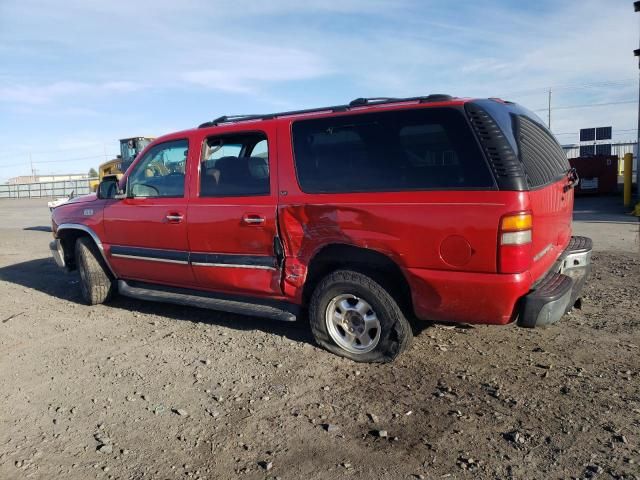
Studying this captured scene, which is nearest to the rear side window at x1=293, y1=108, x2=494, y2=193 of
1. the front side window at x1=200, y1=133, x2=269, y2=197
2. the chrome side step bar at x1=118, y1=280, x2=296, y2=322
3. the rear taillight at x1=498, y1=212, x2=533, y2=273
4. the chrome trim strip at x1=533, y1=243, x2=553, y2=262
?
the rear taillight at x1=498, y1=212, x2=533, y2=273

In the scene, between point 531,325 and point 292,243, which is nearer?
point 531,325

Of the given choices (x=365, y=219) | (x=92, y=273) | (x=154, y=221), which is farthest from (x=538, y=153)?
(x=92, y=273)

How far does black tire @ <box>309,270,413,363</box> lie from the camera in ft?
13.1

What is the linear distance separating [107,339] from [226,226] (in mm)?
1625

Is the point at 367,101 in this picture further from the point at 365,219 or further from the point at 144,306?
the point at 144,306

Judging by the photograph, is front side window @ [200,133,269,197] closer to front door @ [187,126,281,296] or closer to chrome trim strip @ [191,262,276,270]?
front door @ [187,126,281,296]

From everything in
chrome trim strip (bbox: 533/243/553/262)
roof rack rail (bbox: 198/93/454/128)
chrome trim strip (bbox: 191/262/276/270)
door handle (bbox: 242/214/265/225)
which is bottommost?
chrome trim strip (bbox: 191/262/276/270)

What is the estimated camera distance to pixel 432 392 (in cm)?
362

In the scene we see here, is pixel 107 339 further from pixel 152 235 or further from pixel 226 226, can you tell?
pixel 226 226

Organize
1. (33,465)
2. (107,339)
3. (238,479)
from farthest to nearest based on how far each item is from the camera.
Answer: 1. (107,339)
2. (33,465)
3. (238,479)

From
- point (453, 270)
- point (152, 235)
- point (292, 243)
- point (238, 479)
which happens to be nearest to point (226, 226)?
point (292, 243)

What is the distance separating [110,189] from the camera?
5766 millimetres

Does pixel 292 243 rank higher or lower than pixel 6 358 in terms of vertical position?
higher

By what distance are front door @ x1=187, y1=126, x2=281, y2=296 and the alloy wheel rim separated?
1.81 feet
